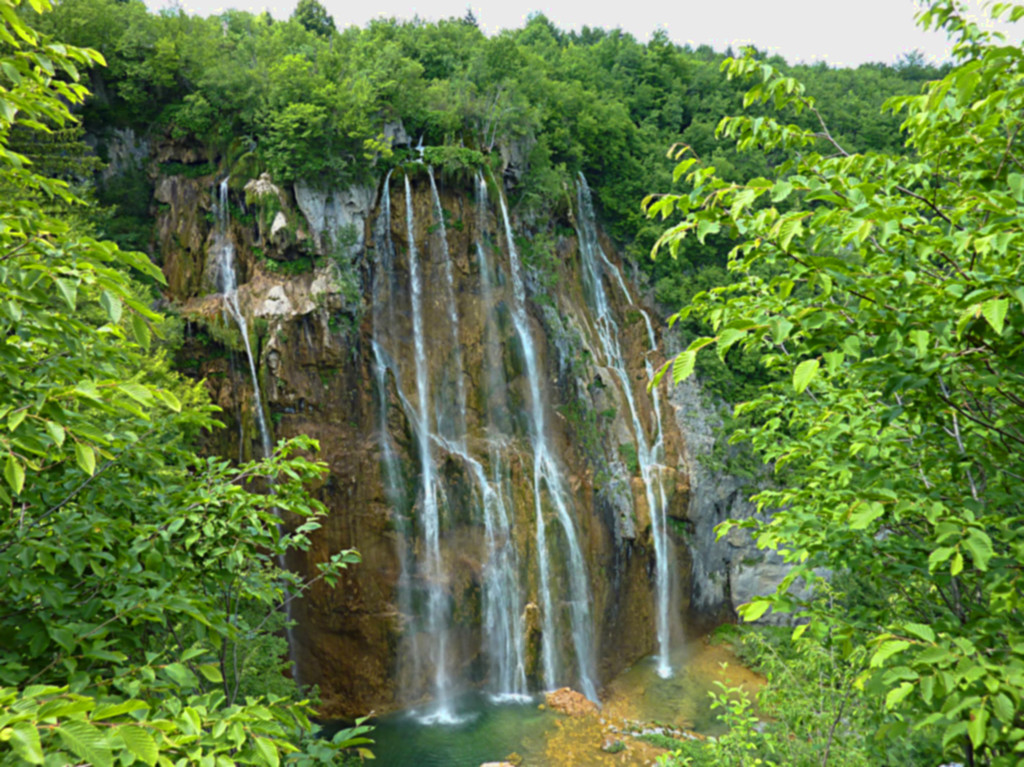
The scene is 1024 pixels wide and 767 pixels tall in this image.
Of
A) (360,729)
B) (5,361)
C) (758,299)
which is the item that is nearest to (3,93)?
(5,361)

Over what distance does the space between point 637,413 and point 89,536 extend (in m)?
19.3

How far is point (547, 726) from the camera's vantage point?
14.1 metres

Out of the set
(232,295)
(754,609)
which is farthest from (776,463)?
(232,295)

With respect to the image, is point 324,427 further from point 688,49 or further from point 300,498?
point 688,49

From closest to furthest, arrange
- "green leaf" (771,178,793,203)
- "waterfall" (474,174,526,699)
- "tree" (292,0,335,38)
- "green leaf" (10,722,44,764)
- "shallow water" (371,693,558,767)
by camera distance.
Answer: "green leaf" (10,722,44,764) → "green leaf" (771,178,793,203) → "shallow water" (371,693,558,767) → "waterfall" (474,174,526,699) → "tree" (292,0,335,38)

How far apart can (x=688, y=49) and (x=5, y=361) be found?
6769cm

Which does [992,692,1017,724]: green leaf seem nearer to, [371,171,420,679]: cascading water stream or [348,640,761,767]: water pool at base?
[348,640,761,767]: water pool at base

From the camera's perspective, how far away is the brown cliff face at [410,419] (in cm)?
1550

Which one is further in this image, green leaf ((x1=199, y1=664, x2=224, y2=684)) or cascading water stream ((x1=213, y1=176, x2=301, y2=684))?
cascading water stream ((x1=213, y1=176, x2=301, y2=684))

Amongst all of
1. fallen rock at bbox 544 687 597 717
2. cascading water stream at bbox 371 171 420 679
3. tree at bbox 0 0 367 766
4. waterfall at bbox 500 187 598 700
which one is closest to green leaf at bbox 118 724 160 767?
tree at bbox 0 0 367 766

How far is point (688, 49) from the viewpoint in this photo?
189ft

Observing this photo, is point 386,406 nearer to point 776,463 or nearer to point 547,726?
point 547,726

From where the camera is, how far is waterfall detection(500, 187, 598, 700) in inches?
662

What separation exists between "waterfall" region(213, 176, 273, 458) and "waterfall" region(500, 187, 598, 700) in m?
8.15
